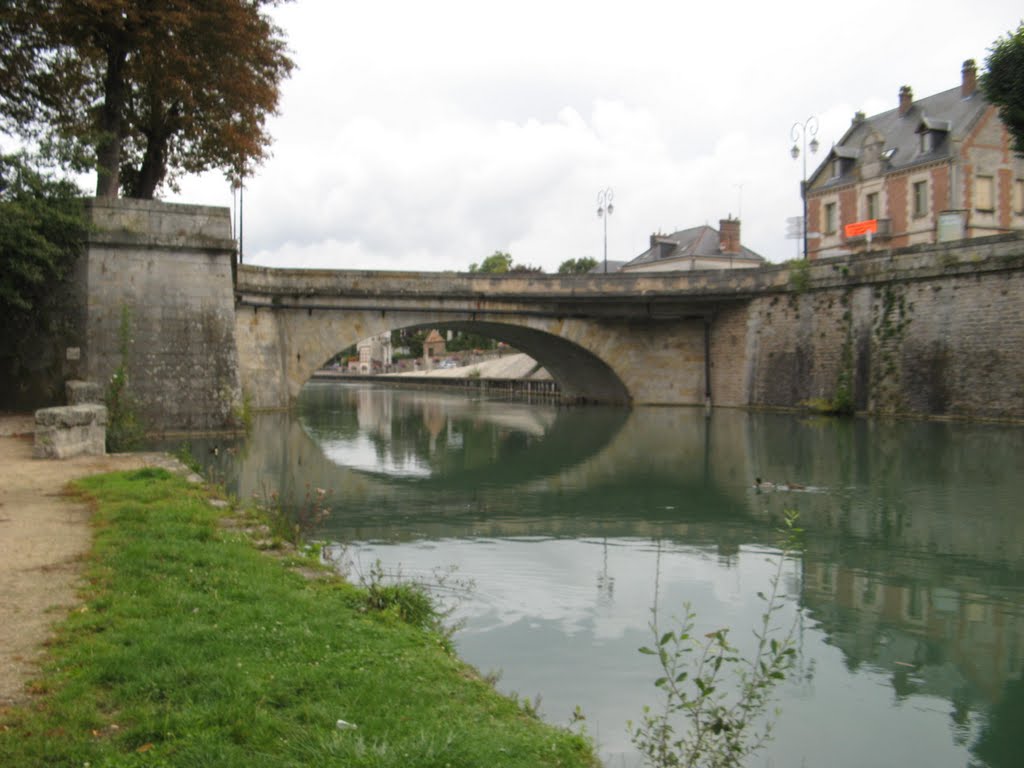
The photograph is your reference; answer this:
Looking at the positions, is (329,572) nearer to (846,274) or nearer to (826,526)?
(826,526)

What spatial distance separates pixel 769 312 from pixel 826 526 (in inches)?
799

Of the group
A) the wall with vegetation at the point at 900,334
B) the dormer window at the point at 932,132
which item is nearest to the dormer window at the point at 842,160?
Result: the dormer window at the point at 932,132

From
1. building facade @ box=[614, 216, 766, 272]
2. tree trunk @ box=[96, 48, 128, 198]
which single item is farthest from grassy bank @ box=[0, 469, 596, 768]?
building facade @ box=[614, 216, 766, 272]

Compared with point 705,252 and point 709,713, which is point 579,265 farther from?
point 709,713

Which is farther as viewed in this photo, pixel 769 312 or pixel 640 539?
pixel 769 312

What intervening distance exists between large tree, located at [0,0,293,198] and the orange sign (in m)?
25.7

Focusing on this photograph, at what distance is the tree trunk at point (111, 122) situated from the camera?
18.0 m

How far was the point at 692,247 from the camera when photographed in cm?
5662

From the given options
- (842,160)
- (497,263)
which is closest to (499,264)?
(497,263)

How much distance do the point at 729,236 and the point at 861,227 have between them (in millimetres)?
17747

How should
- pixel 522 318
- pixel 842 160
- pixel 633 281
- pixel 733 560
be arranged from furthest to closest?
pixel 842 160, pixel 522 318, pixel 633 281, pixel 733 560

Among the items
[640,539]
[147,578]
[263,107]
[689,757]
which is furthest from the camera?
[263,107]

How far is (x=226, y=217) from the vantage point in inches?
781

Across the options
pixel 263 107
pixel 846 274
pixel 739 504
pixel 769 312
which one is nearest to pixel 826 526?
pixel 739 504
